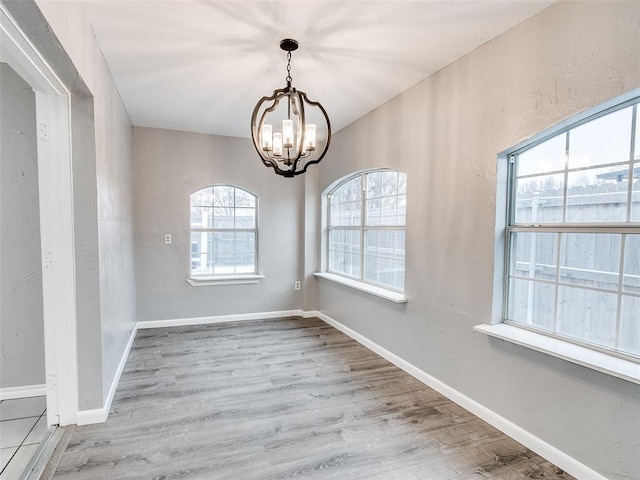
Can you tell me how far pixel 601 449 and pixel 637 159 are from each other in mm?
1501

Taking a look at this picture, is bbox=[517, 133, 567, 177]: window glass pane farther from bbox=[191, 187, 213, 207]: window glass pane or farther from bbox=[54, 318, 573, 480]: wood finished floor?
bbox=[191, 187, 213, 207]: window glass pane

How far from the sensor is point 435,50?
252 cm

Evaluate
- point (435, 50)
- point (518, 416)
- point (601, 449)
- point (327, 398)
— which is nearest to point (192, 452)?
point (327, 398)

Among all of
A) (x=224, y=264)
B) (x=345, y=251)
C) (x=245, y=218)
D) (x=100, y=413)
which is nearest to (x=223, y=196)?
(x=245, y=218)

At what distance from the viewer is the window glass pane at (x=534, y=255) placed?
2176 millimetres

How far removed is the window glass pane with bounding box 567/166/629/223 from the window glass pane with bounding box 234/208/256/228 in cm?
391

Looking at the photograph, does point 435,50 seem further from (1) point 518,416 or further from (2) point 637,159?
(1) point 518,416

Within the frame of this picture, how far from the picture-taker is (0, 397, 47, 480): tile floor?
1961mm

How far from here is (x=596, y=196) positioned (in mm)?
1937

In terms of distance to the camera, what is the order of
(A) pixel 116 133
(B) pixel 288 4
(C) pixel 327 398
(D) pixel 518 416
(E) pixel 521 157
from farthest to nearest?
1. (A) pixel 116 133
2. (C) pixel 327 398
3. (E) pixel 521 157
4. (D) pixel 518 416
5. (B) pixel 288 4

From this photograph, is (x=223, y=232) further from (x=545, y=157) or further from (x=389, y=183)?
(x=545, y=157)

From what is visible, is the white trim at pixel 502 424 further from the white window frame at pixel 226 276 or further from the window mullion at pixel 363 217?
the white window frame at pixel 226 276

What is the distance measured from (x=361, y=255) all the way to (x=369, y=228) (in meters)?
0.39

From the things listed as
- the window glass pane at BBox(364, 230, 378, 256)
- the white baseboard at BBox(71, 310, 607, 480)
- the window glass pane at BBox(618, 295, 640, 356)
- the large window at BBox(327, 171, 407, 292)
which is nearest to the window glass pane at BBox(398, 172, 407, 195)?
the large window at BBox(327, 171, 407, 292)
